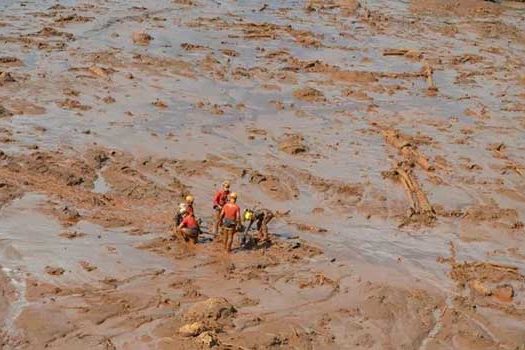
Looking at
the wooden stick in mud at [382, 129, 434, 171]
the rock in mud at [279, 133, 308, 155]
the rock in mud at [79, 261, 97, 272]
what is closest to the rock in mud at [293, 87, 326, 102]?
the wooden stick in mud at [382, 129, 434, 171]

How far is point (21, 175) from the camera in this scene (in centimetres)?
1387

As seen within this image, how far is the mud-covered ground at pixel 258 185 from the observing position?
10039 millimetres

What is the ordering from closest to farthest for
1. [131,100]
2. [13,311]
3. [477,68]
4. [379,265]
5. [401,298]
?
[13,311] < [401,298] < [379,265] < [131,100] < [477,68]

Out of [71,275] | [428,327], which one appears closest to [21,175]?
[71,275]

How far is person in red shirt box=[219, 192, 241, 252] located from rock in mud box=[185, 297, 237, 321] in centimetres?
182

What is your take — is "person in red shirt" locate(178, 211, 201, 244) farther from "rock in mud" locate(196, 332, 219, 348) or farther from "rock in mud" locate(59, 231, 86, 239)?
"rock in mud" locate(196, 332, 219, 348)

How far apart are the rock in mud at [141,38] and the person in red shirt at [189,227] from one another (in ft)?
47.3

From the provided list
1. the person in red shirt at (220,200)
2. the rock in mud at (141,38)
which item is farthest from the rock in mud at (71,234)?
the rock in mud at (141,38)

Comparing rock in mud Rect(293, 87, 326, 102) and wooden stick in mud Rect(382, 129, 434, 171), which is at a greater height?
rock in mud Rect(293, 87, 326, 102)

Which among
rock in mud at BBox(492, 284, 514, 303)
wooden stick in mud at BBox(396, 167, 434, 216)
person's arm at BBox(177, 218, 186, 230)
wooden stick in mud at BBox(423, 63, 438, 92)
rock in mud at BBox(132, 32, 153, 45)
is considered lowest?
rock in mud at BBox(492, 284, 514, 303)

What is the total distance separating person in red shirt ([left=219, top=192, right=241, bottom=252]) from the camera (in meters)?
11.5

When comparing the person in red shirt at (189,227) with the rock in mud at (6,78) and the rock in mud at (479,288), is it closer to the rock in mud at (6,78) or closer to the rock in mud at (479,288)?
the rock in mud at (479,288)

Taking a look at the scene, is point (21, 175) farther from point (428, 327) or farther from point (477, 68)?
point (477, 68)

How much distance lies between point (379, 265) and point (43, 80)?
1155 centimetres
